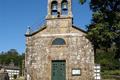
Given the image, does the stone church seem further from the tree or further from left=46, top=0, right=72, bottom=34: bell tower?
the tree

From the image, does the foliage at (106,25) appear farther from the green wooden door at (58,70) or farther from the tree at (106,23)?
the green wooden door at (58,70)

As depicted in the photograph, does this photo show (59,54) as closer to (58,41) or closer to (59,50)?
(59,50)

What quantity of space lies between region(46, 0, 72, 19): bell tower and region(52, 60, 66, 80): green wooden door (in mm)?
4442

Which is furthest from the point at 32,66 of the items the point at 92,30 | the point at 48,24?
the point at 92,30

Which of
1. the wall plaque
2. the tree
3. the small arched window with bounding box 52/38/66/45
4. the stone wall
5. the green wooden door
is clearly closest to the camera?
the tree

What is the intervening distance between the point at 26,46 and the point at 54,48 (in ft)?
9.08

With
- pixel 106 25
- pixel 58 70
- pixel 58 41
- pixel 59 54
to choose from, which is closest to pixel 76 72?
pixel 58 70

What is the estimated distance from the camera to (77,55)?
95.8ft

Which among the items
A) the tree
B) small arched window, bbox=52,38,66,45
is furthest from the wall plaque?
the tree

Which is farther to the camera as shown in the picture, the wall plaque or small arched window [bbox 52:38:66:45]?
small arched window [bbox 52:38:66:45]

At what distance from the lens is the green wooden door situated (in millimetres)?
29141

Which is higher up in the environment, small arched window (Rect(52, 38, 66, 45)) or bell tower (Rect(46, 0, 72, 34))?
bell tower (Rect(46, 0, 72, 34))

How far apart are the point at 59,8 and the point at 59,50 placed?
4018mm

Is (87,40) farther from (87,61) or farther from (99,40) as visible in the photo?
(99,40)
